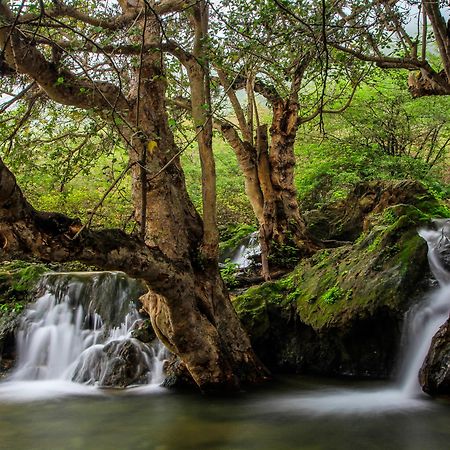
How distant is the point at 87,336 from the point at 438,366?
6.07m

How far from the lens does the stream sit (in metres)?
4.95

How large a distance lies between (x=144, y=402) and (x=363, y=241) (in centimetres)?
411

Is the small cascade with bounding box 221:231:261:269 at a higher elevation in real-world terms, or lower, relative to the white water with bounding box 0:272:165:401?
higher

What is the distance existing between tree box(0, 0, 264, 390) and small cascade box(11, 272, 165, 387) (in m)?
1.74

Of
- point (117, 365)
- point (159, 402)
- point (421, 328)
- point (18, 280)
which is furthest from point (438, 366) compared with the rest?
point (18, 280)

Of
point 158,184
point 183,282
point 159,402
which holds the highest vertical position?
point 158,184

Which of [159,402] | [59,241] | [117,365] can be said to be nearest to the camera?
[59,241]

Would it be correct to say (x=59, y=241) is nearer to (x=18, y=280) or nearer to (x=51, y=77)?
(x=51, y=77)

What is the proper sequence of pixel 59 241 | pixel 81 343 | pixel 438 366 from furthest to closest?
pixel 81 343 < pixel 438 366 < pixel 59 241

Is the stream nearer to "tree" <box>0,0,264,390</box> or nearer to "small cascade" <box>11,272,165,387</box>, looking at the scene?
"small cascade" <box>11,272,165,387</box>

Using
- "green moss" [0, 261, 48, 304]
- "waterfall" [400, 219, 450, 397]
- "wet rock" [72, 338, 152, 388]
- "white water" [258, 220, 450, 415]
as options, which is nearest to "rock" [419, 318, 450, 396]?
"white water" [258, 220, 450, 415]

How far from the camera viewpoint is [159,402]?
6.44 m

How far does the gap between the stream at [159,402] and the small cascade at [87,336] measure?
0.02 meters

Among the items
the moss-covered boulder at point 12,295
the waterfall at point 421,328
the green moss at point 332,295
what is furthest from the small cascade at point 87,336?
the waterfall at point 421,328
